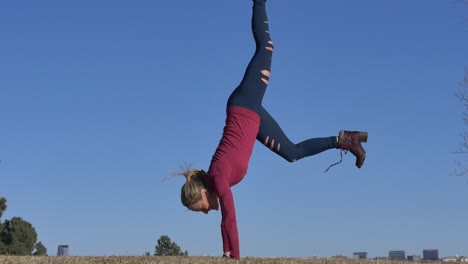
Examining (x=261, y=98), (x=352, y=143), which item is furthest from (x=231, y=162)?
(x=352, y=143)

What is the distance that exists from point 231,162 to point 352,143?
221cm

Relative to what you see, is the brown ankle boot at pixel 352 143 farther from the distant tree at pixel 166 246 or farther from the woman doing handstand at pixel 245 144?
the distant tree at pixel 166 246

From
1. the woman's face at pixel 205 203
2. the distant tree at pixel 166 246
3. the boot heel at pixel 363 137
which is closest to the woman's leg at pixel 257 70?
the woman's face at pixel 205 203

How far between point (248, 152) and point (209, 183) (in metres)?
0.71

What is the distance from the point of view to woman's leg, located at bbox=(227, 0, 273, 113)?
9031mm

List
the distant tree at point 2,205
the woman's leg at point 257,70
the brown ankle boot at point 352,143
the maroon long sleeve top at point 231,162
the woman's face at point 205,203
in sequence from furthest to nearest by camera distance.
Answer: the distant tree at point 2,205 < the brown ankle boot at point 352,143 < the woman's leg at point 257,70 < the woman's face at point 205,203 < the maroon long sleeve top at point 231,162

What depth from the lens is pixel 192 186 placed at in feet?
27.8

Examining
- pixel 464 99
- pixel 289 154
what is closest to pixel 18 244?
pixel 464 99

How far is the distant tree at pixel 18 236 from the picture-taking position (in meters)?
34.0

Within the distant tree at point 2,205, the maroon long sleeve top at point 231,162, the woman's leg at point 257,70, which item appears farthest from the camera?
the distant tree at point 2,205

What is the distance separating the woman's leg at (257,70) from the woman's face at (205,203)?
4.10ft

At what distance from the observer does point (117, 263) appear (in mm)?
8141

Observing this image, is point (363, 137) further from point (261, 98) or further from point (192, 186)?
point (192, 186)

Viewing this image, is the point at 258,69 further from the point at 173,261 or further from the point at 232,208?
the point at 173,261
